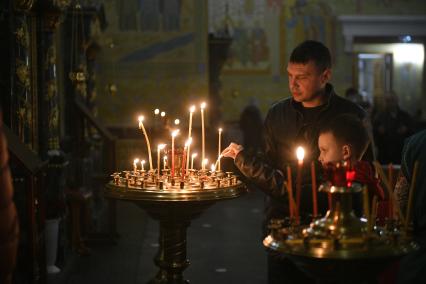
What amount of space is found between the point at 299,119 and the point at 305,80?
9.0 inches

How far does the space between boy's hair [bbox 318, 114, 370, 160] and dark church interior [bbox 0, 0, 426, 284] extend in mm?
10

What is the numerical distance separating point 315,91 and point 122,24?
504 inches

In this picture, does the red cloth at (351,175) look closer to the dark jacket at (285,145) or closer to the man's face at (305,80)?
the dark jacket at (285,145)

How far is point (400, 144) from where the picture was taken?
1217 cm

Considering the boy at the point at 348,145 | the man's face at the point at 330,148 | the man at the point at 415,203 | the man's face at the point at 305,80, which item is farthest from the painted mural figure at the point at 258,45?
the man's face at the point at 330,148

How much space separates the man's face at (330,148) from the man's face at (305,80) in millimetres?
703

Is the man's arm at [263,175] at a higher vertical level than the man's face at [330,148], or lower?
lower

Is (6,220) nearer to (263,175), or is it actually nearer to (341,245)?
(341,245)

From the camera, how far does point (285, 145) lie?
4.33m

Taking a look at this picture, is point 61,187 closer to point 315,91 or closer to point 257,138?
point 315,91

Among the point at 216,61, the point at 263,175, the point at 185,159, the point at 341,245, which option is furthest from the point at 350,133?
the point at 216,61

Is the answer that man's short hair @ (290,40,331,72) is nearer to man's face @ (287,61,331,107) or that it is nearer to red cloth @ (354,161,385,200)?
man's face @ (287,61,331,107)

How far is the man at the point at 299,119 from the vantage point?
4078mm

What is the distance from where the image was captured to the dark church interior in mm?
3168
